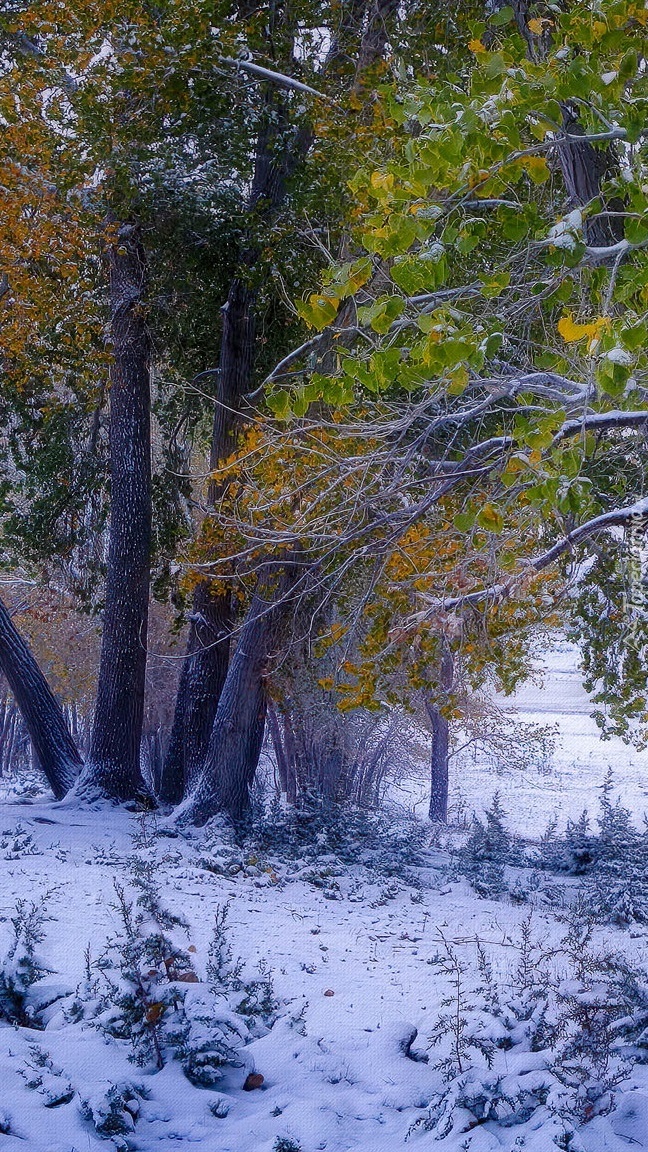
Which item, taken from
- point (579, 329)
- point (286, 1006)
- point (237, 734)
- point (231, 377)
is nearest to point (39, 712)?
point (237, 734)

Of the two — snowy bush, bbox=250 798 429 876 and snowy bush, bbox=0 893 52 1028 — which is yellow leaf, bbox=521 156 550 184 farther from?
snowy bush, bbox=250 798 429 876

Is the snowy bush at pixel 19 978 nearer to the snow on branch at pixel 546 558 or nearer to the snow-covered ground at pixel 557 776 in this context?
the snow on branch at pixel 546 558

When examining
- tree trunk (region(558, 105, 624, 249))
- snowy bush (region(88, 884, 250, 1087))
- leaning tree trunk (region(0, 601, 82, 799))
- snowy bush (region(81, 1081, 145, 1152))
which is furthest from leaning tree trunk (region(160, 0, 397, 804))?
snowy bush (region(81, 1081, 145, 1152))

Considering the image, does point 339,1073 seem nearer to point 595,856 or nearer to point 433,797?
point 595,856

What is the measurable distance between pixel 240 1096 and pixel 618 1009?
72.7 inches

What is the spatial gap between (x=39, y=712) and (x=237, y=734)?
3.04m

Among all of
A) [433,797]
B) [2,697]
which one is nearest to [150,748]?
[2,697]

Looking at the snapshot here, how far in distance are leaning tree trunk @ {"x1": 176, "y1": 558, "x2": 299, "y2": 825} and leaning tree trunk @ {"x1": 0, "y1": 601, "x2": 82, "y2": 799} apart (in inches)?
85.0

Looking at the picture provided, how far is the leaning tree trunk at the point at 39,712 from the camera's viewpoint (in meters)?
13.3

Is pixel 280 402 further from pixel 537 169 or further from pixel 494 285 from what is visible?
pixel 537 169

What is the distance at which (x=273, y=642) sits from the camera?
12023 millimetres

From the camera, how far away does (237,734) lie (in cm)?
1219

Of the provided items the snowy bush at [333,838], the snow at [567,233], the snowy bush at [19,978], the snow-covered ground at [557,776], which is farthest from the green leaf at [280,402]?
the snow-covered ground at [557,776]

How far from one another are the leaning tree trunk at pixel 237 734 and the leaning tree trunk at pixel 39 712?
7.08 ft
